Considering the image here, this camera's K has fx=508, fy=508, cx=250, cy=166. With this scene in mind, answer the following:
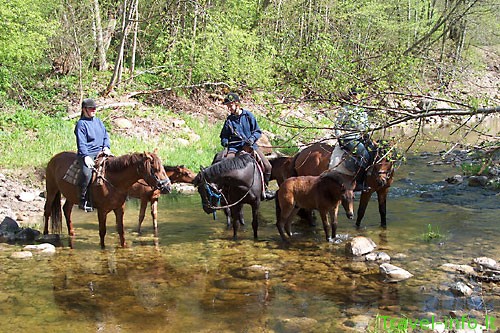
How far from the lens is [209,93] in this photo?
2566cm

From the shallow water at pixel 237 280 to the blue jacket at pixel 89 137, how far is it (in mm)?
1872

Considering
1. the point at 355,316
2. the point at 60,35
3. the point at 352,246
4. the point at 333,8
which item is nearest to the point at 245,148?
the point at 352,246

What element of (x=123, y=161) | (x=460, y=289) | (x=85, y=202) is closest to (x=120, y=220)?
(x=85, y=202)

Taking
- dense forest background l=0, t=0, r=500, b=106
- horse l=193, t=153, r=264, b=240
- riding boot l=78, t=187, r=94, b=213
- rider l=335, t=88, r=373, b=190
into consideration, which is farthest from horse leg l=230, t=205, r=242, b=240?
dense forest background l=0, t=0, r=500, b=106

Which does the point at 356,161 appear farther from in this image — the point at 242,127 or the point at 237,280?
the point at 237,280

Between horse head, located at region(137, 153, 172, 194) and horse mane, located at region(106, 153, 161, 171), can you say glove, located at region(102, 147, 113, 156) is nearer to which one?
horse mane, located at region(106, 153, 161, 171)

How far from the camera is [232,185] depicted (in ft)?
33.1

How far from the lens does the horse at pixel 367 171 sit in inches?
426

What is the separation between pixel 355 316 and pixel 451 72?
3.22m

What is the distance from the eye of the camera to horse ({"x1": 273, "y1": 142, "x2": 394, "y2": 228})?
35.5ft

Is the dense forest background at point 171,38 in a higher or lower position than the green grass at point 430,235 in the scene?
higher

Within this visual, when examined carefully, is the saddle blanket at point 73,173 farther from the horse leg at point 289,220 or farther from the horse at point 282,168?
the horse at point 282,168

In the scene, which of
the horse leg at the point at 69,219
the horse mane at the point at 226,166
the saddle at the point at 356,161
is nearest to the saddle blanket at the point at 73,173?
the horse leg at the point at 69,219

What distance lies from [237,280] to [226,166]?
107 inches
